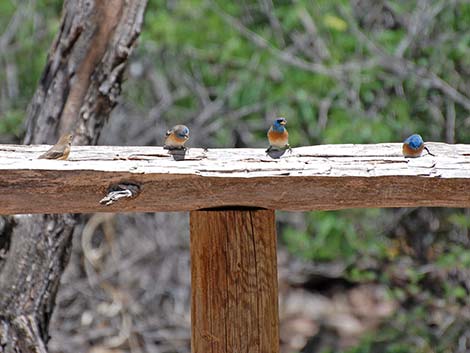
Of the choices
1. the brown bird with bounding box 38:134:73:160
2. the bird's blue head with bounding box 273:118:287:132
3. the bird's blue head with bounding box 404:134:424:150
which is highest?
the bird's blue head with bounding box 273:118:287:132

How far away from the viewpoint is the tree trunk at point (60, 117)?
2.72 m

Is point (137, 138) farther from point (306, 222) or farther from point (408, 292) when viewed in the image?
point (408, 292)

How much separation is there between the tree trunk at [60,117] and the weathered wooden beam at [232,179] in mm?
790

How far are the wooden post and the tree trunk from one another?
2.55 feet

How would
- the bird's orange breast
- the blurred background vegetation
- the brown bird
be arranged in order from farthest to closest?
the blurred background vegetation → the bird's orange breast → the brown bird

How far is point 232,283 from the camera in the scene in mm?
2125

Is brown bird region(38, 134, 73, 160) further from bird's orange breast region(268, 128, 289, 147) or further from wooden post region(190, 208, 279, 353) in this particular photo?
bird's orange breast region(268, 128, 289, 147)

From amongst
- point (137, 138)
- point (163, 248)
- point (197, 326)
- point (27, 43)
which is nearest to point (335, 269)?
point (163, 248)

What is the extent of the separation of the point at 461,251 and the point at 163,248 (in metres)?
1.95

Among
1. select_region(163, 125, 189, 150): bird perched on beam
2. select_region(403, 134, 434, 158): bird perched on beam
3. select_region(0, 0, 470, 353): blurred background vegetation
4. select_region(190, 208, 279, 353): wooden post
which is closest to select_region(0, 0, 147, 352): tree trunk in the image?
select_region(190, 208, 279, 353): wooden post

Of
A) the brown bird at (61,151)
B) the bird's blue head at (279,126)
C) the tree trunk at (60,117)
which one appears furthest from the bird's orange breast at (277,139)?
the tree trunk at (60,117)

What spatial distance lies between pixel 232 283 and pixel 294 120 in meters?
3.44

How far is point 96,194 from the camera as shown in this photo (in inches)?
71.4

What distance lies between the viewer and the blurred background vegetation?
501 cm
